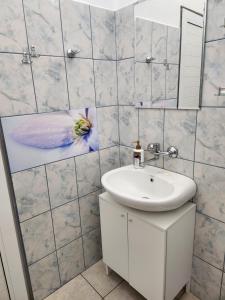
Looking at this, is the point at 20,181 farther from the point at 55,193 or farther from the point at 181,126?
the point at 181,126

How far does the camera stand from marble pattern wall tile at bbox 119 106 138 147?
165 centimetres

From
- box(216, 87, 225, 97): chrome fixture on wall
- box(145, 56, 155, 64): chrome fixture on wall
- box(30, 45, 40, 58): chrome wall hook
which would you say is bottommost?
box(216, 87, 225, 97): chrome fixture on wall

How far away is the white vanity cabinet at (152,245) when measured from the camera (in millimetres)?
1214

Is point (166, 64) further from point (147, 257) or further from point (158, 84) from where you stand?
point (147, 257)

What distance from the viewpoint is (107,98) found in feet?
5.41

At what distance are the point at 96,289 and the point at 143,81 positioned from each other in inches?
63.0

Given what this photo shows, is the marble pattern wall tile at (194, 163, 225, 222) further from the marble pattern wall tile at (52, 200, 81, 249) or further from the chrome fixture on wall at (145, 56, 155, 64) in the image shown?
the marble pattern wall tile at (52, 200, 81, 249)

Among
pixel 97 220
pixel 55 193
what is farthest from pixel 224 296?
pixel 55 193

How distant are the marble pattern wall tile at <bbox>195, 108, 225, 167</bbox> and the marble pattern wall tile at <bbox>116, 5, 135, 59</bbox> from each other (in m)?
0.71

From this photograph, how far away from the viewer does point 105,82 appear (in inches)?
63.5

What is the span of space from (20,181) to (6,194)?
0.11 meters

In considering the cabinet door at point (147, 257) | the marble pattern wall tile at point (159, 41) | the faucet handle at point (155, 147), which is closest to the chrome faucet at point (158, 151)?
the faucet handle at point (155, 147)

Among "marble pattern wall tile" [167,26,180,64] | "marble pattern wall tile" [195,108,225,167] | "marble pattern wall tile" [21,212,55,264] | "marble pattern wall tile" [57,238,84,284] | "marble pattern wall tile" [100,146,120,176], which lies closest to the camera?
"marble pattern wall tile" [195,108,225,167]

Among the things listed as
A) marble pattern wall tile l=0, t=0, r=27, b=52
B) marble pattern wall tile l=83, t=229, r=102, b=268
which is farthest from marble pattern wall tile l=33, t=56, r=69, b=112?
marble pattern wall tile l=83, t=229, r=102, b=268
